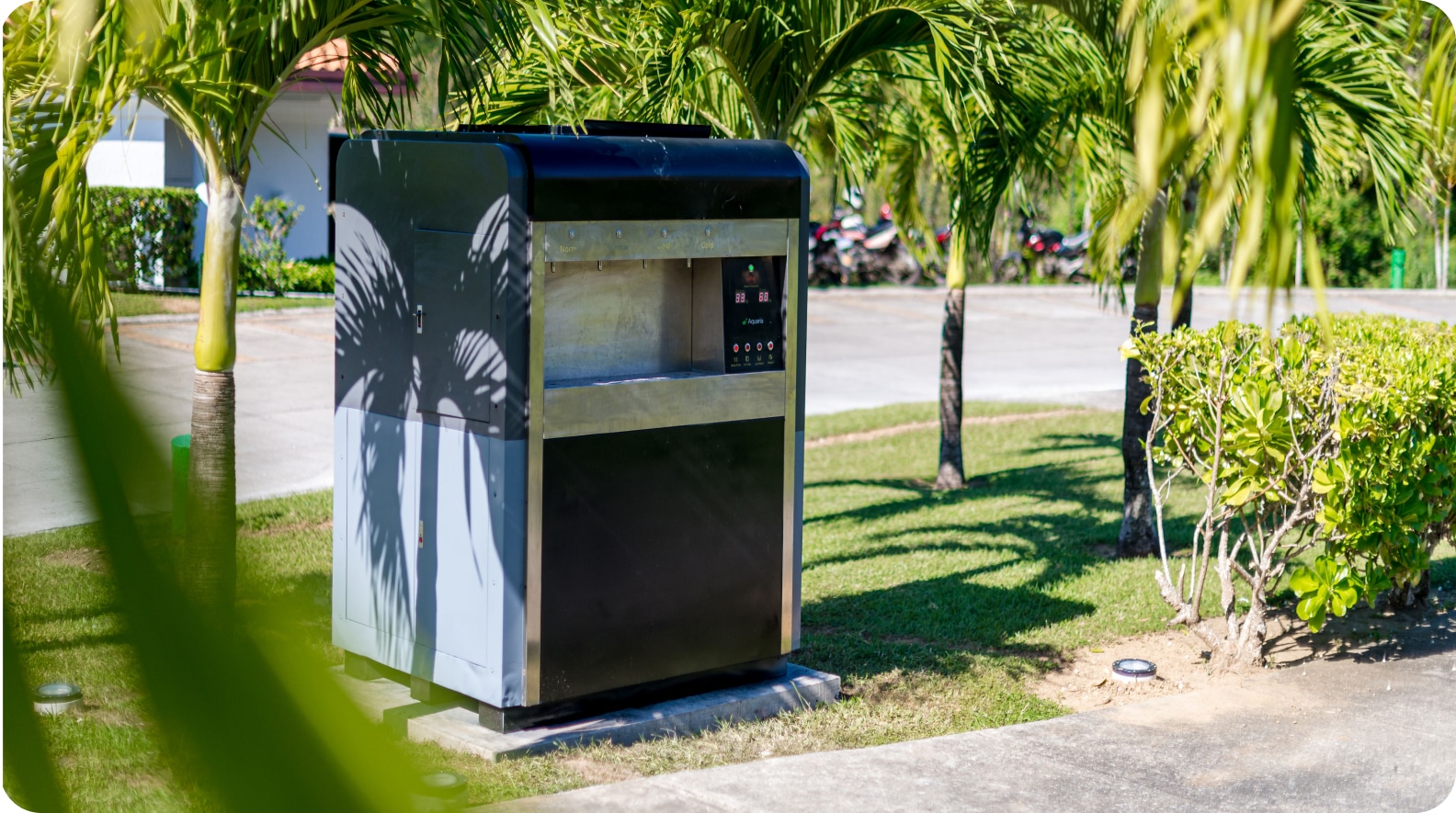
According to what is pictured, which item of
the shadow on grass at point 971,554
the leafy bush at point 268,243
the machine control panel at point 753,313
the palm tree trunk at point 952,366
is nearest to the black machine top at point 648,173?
the machine control panel at point 753,313

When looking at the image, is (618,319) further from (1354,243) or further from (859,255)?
(1354,243)

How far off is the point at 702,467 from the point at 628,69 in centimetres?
252

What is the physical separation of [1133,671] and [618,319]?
2.62 metres

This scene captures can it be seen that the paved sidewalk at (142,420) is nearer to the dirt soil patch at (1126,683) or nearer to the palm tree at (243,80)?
the palm tree at (243,80)

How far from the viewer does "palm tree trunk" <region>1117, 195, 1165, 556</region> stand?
805 cm

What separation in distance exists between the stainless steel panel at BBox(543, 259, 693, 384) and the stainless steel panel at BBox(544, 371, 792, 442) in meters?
0.21

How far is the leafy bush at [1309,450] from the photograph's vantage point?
230 inches

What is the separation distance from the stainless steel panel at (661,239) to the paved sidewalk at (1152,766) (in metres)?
1.78

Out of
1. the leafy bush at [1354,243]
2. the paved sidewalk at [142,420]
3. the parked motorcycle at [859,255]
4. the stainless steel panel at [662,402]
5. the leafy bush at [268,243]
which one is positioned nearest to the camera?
the paved sidewalk at [142,420]

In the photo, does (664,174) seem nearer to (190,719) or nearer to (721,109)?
(721,109)

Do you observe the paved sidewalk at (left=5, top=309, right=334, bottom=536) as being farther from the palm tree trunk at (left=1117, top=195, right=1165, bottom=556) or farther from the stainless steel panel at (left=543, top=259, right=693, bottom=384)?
the palm tree trunk at (left=1117, top=195, right=1165, bottom=556)

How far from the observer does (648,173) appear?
504 cm

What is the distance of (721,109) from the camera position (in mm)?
7094

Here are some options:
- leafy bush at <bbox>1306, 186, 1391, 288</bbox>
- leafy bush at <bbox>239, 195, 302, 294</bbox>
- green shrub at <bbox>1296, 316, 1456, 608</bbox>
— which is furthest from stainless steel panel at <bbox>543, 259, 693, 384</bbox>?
leafy bush at <bbox>1306, 186, 1391, 288</bbox>
